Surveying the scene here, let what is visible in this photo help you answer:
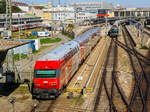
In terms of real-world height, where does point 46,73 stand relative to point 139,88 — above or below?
above

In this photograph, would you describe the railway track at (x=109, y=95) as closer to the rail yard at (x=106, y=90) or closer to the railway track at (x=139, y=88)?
the rail yard at (x=106, y=90)

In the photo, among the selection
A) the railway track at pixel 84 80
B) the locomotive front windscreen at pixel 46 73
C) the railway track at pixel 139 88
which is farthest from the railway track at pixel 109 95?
the locomotive front windscreen at pixel 46 73

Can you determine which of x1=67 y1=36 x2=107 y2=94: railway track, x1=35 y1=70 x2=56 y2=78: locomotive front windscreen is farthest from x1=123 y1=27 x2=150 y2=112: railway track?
x1=35 y1=70 x2=56 y2=78: locomotive front windscreen

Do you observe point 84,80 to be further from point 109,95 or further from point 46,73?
point 46,73

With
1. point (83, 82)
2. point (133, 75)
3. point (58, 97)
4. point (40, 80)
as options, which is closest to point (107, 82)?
point (83, 82)

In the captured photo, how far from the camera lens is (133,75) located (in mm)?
25438

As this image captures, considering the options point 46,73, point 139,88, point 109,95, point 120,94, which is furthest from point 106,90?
point 46,73

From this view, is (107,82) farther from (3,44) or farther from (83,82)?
(3,44)

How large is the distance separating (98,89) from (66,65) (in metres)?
3.50

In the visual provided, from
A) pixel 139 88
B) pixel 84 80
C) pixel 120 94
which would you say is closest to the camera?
pixel 120 94

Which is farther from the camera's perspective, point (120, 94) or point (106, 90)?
point (106, 90)

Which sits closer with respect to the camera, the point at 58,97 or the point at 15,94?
the point at 58,97

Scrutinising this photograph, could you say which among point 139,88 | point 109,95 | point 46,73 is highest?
point 46,73

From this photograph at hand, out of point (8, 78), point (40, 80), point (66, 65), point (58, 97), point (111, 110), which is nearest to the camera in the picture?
point (111, 110)
